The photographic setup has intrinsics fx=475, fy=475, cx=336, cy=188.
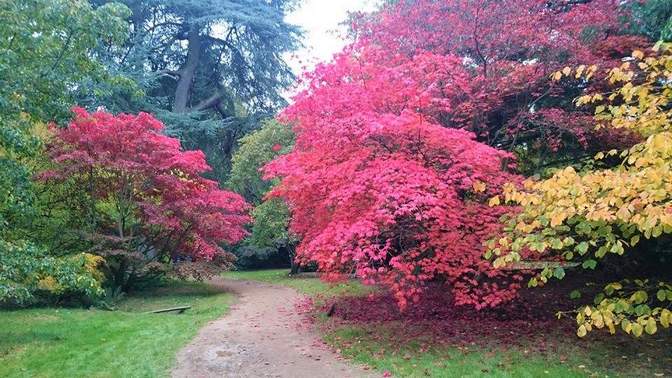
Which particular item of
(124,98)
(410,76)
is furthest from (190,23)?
(410,76)

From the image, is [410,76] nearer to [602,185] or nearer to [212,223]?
[602,185]

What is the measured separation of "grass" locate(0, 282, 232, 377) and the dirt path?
31 centimetres

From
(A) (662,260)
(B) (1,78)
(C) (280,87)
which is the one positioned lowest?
(A) (662,260)

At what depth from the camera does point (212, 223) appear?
42.6 feet

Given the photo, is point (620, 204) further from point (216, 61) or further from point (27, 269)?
point (216, 61)

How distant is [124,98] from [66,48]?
12338 millimetres

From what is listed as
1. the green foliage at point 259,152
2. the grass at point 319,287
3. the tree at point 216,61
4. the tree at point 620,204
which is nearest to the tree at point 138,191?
the grass at point 319,287

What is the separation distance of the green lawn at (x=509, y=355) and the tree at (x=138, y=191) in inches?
259

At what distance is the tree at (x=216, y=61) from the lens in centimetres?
2083

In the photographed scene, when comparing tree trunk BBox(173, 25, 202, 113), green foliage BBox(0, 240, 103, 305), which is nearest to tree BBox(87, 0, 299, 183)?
tree trunk BBox(173, 25, 202, 113)

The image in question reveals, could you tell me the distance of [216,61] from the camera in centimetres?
2300

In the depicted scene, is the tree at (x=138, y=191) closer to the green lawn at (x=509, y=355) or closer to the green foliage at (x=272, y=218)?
the green foliage at (x=272, y=218)

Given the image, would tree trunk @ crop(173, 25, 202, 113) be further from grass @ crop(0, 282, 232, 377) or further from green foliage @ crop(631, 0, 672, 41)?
green foliage @ crop(631, 0, 672, 41)

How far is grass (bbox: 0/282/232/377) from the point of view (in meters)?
6.45
